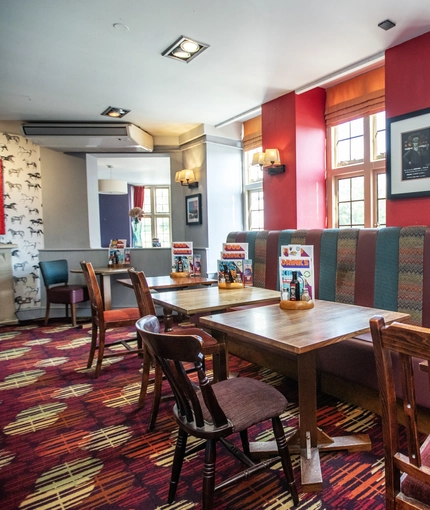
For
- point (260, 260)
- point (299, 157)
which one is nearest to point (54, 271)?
point (260, 260)

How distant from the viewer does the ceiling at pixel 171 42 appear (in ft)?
8.07

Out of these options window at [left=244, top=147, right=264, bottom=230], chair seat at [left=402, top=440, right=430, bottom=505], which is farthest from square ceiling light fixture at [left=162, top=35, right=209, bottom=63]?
chair seat at [left=402, top=440, right=430, bottom=505]

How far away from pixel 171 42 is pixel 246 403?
2779 mm

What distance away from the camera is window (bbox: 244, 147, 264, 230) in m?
5.24

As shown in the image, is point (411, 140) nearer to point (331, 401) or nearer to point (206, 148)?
point (331, 401)

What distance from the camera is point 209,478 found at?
4.34 ft

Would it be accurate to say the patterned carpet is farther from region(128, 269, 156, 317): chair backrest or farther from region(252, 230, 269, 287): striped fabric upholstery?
region(252, 230, 269, 287): striped fabric upholstery

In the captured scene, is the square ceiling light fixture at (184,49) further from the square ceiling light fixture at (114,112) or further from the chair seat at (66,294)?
the chair seat at (66,294)

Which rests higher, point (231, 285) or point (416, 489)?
point (231, 285)

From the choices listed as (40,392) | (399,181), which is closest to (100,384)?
(40,392)

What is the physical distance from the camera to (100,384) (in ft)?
9.41

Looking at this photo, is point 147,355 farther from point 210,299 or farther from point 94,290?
point 94,290

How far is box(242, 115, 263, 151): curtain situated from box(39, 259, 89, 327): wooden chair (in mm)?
3139

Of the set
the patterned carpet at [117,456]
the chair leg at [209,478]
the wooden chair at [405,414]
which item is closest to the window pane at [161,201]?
the patterned carpet at [117,456]
